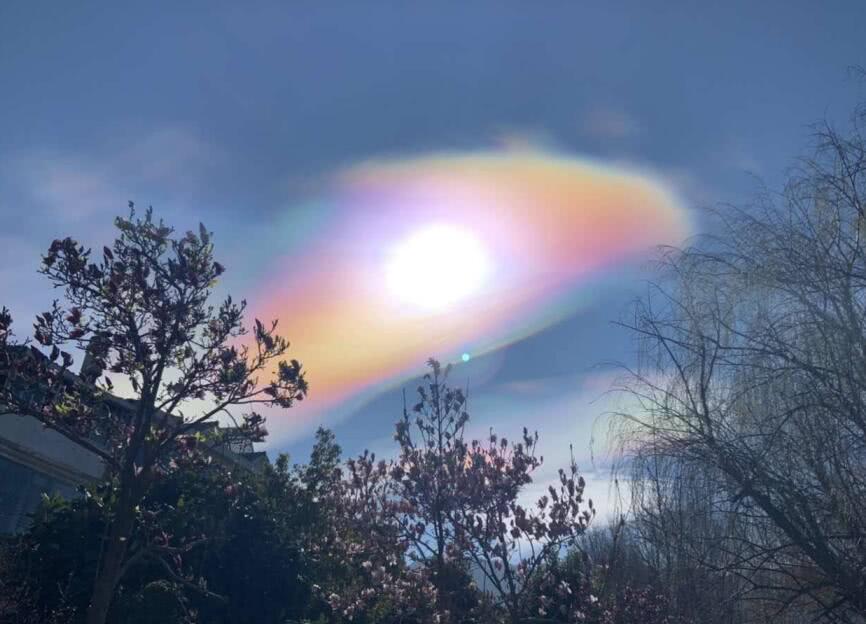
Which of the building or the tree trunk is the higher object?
the building

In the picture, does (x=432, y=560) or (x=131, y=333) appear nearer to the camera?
(x=131, y=333)

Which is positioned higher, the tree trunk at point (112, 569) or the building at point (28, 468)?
the building at point (28, 468)

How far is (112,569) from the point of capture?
5.50 m

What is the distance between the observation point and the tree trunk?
536 centimetres

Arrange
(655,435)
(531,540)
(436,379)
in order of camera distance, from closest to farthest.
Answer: (655,435) → (531,540) → (436,379)

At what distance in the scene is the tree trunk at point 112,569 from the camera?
536cm

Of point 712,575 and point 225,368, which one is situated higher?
point 225,368

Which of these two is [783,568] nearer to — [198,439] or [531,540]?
[531,540]

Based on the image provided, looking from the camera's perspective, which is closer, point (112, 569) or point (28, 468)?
point (112, 569)

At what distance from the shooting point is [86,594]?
33.7ft

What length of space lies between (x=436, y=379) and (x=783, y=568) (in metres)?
4.49

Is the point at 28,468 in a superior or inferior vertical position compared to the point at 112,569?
superior

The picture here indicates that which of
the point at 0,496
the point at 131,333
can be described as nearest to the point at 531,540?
the point at 131,333

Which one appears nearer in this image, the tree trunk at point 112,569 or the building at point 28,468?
the tree trunk at point 112,569
